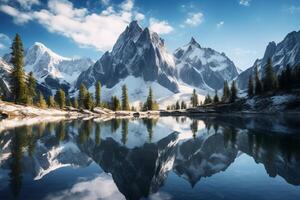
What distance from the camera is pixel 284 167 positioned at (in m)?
20.6

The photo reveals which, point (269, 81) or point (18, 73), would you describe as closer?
point (18, 73)

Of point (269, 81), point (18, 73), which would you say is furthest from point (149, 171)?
point (269, 81)

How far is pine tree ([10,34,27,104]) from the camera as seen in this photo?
95.9 m

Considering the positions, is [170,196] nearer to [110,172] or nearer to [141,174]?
[141,174]

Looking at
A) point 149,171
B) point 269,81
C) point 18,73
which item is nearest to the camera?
point 149,171

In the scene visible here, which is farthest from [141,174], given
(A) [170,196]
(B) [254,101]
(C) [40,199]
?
(B) [254,101]

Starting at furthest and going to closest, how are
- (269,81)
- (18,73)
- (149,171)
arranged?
(269,81) < (18,73) < (149,171)

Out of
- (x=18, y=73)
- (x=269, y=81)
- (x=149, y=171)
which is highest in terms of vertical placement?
(x=269, y=81)

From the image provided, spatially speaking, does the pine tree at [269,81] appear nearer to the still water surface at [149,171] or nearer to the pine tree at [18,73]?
the pine tree at [18,73]

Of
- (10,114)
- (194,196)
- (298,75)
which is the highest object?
(298,75)

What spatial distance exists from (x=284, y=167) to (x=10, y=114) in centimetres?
7732

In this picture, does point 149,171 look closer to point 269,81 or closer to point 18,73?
point 18,73

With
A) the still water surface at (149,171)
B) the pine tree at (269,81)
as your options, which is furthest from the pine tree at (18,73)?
the pine tree at (269,81)

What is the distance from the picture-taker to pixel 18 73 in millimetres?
96250
